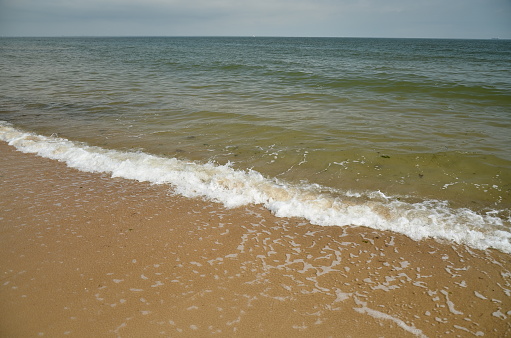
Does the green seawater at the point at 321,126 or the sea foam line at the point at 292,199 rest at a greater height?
the green seawater at the point at 321,126

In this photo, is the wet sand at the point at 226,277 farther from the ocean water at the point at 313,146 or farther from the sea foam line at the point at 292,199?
the ocean water at the point at 313,146

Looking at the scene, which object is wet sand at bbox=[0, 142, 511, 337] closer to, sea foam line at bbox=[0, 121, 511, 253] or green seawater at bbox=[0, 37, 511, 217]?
sea foam line at bbox=[0, 121, 511, 253]

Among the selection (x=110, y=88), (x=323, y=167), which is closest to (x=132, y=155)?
(x=323, y=167)

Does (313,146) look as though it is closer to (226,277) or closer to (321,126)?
(321,126)

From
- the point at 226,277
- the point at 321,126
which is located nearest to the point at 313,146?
the point at 321,126

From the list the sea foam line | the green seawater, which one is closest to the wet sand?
the sea foam line

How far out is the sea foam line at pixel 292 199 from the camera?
4012mm

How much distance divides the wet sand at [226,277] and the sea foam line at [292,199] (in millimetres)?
224

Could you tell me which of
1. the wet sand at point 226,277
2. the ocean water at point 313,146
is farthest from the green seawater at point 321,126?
the wet sand at point 226,277

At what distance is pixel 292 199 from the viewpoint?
15.8ft

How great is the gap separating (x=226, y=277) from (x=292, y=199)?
6.47 feet

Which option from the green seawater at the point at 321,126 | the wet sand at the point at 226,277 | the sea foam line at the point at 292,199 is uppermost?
the green seawater at the point at 321,126

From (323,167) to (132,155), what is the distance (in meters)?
4.12

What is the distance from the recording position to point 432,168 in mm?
6098
